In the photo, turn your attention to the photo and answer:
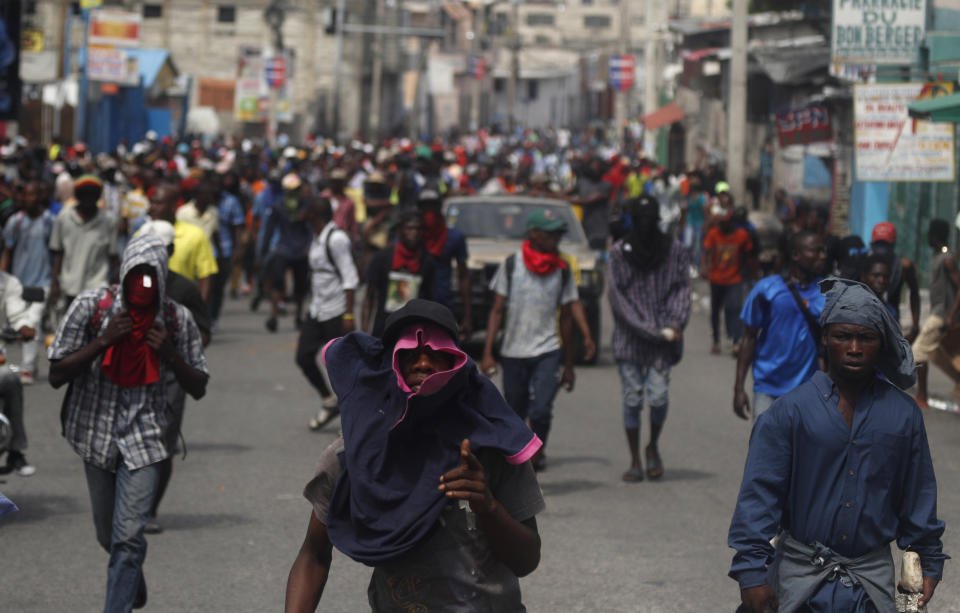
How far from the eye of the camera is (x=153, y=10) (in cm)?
7906

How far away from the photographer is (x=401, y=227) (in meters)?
11.1

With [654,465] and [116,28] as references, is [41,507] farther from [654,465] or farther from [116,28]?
[116,28]

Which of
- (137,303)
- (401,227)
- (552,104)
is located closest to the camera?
(137,303)

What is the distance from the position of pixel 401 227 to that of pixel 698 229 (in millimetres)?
15317

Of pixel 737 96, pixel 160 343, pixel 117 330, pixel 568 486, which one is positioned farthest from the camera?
pixel 737 96

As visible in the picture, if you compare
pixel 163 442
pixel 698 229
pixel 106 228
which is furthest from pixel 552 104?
pixel 163 442

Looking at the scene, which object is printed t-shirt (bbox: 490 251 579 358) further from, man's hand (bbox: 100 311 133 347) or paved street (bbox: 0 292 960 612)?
man's hand (bbox: 100 311 133 347)

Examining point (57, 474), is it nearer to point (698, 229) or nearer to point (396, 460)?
point (396, 460)

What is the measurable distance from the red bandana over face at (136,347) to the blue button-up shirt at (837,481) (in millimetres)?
2727

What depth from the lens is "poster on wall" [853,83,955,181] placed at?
1642 centimetres

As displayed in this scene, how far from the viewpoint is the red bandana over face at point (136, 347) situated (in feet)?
20.4

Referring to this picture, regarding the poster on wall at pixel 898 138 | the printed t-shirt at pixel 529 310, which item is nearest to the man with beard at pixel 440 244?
the printed t-shirt at pixel 529 310

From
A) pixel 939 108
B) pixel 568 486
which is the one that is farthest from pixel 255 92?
pixel 568 486

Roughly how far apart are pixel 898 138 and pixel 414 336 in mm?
13507
